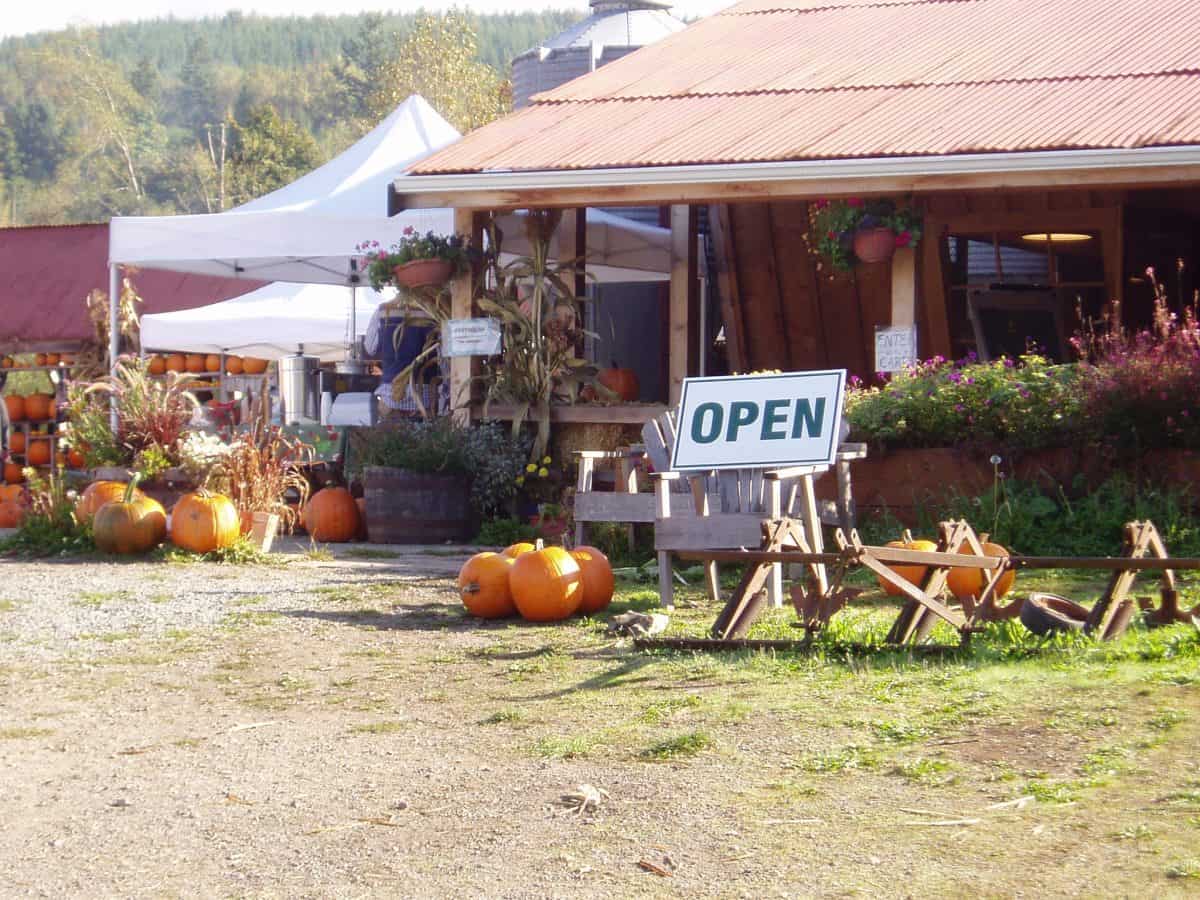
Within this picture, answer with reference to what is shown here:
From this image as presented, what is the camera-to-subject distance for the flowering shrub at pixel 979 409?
9.21m

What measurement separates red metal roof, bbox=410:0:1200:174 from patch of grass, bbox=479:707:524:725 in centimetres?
637

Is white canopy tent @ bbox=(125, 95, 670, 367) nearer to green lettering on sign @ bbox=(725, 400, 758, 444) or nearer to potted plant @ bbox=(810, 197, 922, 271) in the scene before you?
potted plant @ bbox=(810, 197, 922, 271)

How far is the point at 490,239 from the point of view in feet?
40.8

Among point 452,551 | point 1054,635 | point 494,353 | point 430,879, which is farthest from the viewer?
point 494,353

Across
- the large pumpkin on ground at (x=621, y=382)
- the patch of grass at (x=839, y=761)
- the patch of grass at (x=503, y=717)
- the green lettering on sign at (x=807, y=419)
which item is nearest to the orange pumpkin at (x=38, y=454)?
the large pumpkin on ground at (x=621, y=382)

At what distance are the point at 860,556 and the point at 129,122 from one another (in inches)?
3633

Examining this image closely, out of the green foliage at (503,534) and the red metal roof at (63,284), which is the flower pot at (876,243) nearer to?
the green foliage at (503,534)

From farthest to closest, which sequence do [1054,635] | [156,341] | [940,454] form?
1. [156,341]
2. [940,454]
3. [1054,635]

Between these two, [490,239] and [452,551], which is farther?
[490,239]

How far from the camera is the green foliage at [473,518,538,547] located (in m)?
11.0

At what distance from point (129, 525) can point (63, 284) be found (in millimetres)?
12620

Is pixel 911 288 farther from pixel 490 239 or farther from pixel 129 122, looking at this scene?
→ pixel 129 122

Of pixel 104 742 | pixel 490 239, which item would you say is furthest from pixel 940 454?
pixel 104 742

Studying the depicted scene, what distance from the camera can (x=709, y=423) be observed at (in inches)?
295
